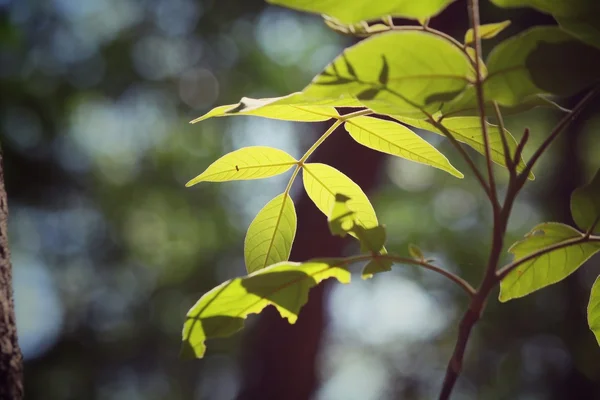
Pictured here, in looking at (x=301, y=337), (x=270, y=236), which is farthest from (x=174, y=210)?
(x=270, y=236)

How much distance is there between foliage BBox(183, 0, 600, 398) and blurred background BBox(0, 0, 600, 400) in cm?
511

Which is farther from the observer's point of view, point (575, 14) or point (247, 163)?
point (247, 163)

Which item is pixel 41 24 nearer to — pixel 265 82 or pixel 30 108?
pixel 30 108

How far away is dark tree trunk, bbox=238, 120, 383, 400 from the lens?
3.26 meters

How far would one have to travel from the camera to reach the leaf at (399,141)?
2.23 feet

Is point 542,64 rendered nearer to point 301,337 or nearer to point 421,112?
point 421,112

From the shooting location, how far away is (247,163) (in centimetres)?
71

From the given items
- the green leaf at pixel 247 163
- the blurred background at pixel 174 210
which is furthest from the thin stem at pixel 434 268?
the blurred background at pixel 174 210

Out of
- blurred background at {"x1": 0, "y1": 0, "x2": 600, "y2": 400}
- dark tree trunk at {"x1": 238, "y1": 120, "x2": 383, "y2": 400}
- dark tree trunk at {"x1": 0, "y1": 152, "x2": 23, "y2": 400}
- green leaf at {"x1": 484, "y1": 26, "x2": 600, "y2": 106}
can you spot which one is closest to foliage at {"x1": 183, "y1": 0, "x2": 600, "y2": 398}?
green leaf at {"x1": 484, "y1": 26, "x2": 600, "y2": 106}

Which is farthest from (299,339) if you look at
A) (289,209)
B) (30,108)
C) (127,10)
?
(127,10)

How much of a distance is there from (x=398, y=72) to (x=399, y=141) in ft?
0.72

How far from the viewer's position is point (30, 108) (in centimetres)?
608

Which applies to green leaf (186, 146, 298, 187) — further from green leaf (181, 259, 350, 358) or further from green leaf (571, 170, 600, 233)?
green leaf (571, 170, 600, 233)

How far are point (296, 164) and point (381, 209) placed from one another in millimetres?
5717
